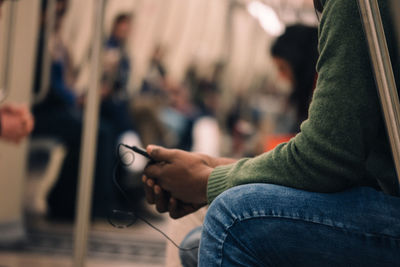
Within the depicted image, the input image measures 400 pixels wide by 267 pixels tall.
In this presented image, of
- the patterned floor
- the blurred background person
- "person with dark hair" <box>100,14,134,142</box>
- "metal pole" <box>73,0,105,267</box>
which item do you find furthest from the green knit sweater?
"person with dark hair" <box>100,14,134,142</box>

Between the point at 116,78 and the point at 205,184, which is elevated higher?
the point at 205,184

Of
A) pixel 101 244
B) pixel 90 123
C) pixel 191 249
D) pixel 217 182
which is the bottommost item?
pixel 101 244

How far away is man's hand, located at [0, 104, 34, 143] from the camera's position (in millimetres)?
1794

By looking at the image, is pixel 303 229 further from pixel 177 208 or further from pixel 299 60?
pixel 299 60

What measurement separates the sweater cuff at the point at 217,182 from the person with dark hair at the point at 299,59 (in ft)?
4.94

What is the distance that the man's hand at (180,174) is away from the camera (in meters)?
0.93

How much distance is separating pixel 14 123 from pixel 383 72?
4.65 ft

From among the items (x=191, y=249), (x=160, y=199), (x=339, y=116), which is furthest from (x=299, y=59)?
(x=339, y=116)

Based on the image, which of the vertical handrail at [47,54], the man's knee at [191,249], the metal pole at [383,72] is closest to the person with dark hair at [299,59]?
the vertical handrail at [47,54]

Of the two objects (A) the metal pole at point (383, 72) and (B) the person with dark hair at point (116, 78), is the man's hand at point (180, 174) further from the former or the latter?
(B) the person with dark hair at point (116, 78)

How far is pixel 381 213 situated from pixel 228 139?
272 inches

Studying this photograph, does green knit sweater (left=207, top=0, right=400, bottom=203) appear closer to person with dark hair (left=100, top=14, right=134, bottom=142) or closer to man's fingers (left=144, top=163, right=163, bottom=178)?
man's fingers (left=144, top=163, right=163, bottom=178)

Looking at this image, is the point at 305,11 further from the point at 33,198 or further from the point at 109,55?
the point at 33,198

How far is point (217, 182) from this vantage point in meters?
0.89
